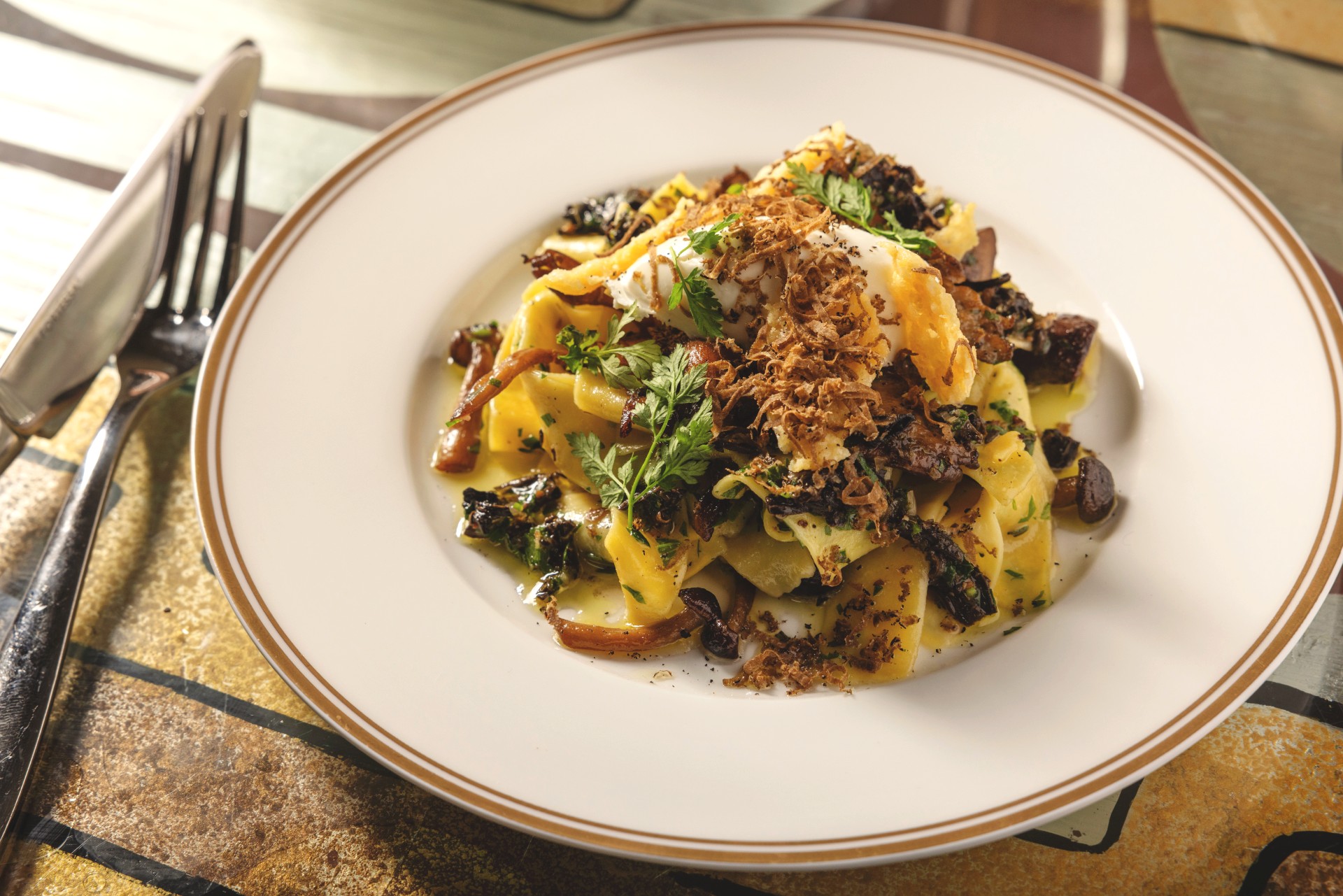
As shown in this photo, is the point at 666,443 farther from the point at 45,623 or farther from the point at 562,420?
the point at 45,623

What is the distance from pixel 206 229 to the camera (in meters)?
4.21

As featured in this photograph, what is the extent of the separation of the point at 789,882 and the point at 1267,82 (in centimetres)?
494

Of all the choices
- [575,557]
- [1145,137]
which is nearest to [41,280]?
[575,557]

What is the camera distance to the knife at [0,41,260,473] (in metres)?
3.65

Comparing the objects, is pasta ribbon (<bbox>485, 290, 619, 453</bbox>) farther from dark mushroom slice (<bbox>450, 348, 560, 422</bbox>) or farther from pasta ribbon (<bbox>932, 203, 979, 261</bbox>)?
pasta ribbon (<bbox>932, 203, 979, 261</bbox>)

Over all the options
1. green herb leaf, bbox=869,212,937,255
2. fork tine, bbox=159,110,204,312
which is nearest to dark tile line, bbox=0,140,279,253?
fork tine, bbox=159,110,204,312

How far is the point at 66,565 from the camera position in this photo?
331cm

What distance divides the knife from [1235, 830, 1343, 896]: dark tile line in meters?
4.34

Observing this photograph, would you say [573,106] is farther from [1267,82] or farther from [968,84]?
[1267,82]

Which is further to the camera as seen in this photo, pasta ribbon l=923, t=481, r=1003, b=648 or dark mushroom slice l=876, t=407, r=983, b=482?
pasta ribbon l=923, t=481, r=1003, b=648

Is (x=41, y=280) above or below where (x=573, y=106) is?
below

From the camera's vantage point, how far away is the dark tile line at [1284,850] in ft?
9.19

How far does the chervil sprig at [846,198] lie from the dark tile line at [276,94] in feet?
8.70

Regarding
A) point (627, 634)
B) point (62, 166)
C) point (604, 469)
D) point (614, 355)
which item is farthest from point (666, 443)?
point (62, 166)
